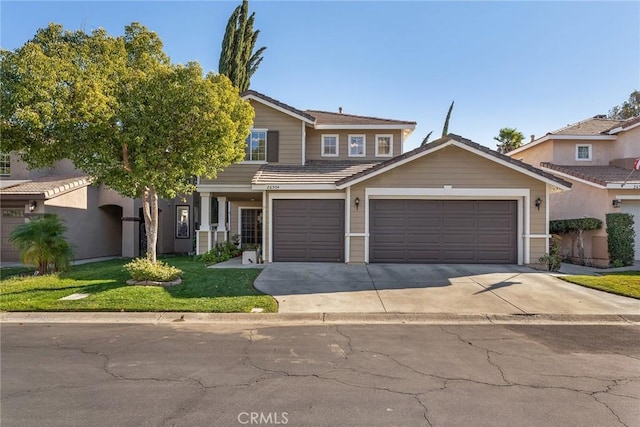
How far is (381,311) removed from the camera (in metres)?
7.92

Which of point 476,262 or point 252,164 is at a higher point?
point 252,164

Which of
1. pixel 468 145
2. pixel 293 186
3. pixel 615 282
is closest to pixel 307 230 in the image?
pixel 293 186

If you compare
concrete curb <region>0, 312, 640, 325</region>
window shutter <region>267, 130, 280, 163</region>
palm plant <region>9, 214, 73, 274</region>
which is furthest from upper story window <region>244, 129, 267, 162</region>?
concrete curb <region>0, 312, 640, 325</region>

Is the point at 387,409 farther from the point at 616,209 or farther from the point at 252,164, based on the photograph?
the point at 616,209

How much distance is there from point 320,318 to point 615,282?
27.6ft

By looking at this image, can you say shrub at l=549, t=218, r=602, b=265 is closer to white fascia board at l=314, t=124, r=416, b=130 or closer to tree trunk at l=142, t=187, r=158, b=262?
white fascia board at l=314, t=124, r=416, b=130

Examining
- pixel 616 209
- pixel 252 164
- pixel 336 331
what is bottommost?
pixel 336 331

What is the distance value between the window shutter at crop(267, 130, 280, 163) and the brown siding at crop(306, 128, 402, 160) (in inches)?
66.1

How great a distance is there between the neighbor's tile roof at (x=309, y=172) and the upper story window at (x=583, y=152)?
1093cm

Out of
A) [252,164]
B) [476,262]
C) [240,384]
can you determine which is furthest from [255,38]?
[240,384]

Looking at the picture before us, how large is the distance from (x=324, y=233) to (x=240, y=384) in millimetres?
9624

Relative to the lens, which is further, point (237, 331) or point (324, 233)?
point (324, 233)

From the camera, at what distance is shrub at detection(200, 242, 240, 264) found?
15055mm

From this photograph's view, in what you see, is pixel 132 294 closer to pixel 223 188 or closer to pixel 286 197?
pixel 286 197
